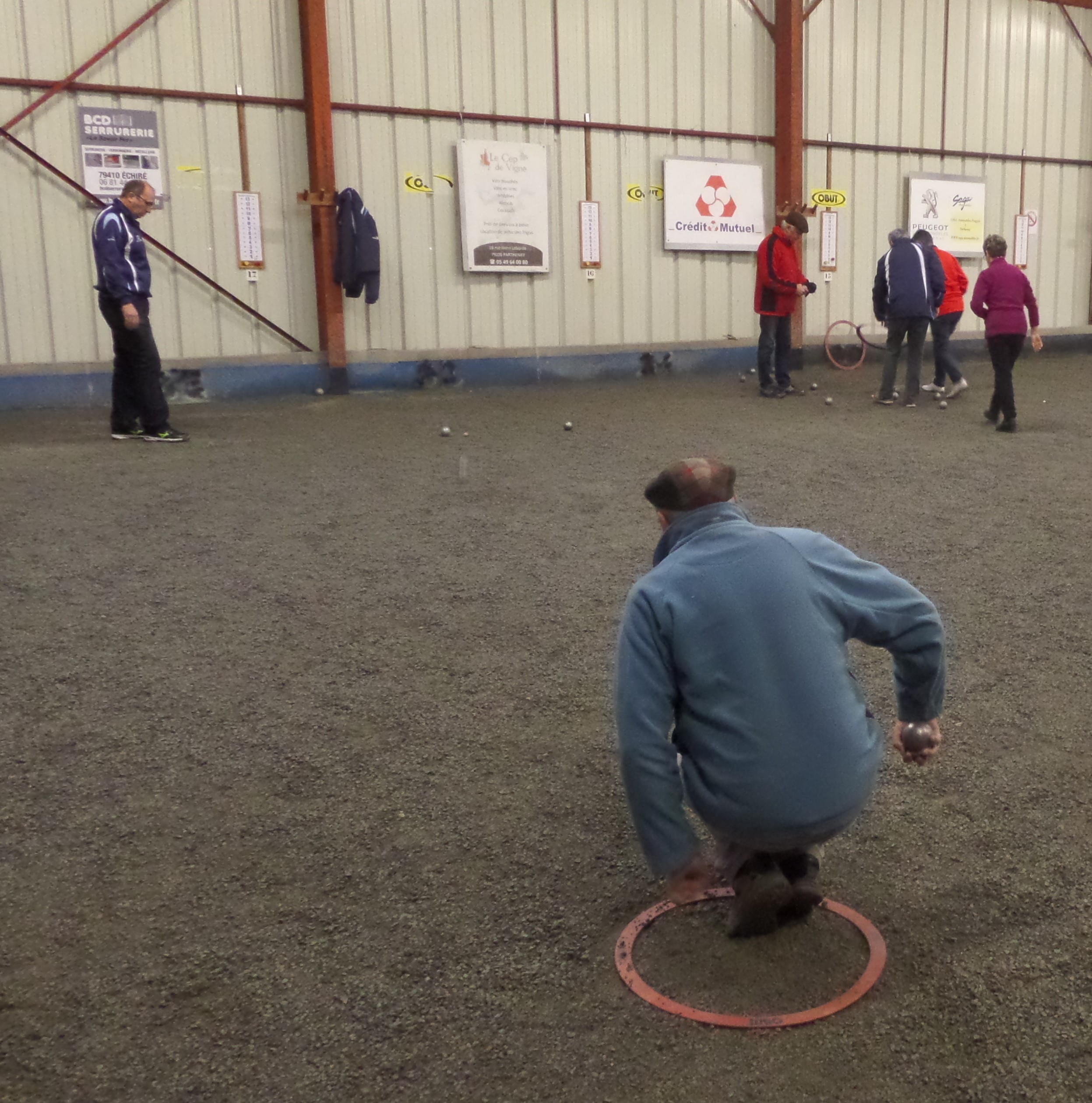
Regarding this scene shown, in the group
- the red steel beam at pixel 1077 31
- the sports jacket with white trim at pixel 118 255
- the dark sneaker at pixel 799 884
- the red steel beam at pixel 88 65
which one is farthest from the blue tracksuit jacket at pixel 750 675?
the red steel beam at pixel 1077 31

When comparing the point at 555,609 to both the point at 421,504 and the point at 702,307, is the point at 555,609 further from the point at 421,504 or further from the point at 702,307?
the point at 702,307

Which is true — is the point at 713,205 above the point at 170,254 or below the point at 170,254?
above

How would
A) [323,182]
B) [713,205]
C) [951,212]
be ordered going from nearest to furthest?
[323,182]
[713,205]
[951,212]

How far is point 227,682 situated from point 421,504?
2541mm

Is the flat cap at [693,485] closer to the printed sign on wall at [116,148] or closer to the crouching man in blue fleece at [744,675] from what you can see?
the crouching man in blue fleece at [744,675]

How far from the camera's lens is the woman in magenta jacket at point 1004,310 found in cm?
828

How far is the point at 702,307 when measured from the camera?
41.8ft

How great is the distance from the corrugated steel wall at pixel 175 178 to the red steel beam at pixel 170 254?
5 cm

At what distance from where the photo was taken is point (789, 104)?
12562 millimetres

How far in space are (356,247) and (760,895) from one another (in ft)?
29.9

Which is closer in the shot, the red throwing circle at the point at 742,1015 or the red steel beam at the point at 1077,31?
the red throwing circle at the point at 742,1015

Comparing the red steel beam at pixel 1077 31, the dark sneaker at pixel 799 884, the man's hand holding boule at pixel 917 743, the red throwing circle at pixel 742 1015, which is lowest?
the red throwing circle at pixel 742 1015

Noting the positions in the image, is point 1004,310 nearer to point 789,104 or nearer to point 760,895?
point 789,104

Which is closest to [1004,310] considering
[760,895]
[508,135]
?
[508,135]
